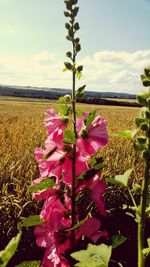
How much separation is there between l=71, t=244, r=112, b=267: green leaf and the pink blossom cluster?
166 millimetres

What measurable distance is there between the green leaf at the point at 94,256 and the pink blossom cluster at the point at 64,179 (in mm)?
166

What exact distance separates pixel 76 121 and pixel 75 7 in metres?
0.36

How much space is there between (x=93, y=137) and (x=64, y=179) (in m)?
0.18

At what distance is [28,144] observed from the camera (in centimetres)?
526

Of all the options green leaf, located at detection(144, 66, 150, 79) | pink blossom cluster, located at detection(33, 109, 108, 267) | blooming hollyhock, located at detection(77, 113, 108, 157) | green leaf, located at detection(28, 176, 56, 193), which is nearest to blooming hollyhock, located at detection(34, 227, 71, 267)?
pink blossom cluster, located at detection(33, 109, 108, 267)

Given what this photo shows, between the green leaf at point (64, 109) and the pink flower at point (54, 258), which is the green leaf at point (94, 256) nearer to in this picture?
the pink flower at point (54, 258)

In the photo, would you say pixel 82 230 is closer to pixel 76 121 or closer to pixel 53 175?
pixel 53 175

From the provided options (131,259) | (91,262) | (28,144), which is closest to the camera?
(91,262)

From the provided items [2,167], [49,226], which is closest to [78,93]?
[49,226]

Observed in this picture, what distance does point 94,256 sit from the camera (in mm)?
1049

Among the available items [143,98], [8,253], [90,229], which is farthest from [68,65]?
[8,253]

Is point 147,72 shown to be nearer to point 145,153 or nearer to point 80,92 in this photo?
point 145,153

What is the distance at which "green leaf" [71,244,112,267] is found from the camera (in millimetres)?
985

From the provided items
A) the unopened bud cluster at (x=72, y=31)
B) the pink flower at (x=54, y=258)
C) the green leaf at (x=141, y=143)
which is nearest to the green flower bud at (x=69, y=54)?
the unopened bud cluster at (x=72, y=31)
